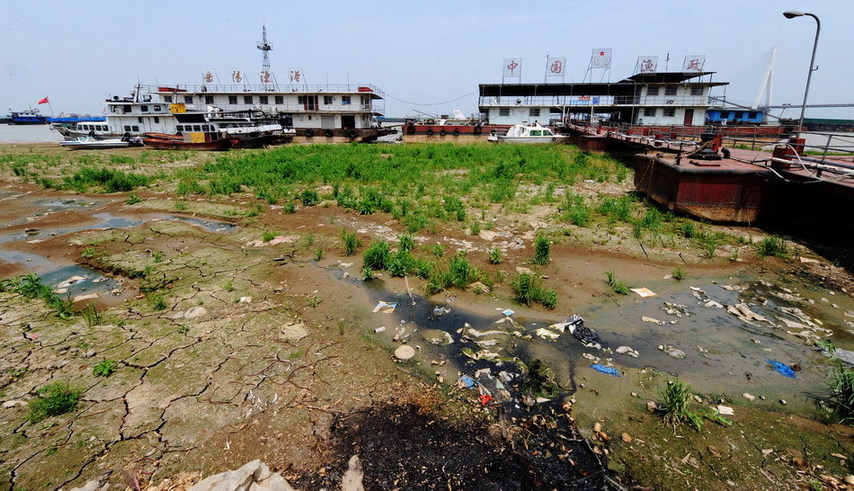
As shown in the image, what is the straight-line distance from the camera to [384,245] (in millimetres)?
7148

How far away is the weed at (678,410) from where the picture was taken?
3420mm

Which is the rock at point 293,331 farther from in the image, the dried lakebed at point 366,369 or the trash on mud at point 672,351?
the trash on mud at point 672,351

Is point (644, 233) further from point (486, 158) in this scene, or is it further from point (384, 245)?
point (486, 158)

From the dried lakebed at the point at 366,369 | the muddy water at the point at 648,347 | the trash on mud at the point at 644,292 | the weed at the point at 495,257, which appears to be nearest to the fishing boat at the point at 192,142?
the dried lakebed at the point at 366,369

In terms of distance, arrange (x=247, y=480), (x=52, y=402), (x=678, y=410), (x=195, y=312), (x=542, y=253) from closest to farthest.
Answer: (x=247, y=480) < (x=52, y=402) < (x=678, y=410) < (x=195, y=312) < (x=542, y=253)

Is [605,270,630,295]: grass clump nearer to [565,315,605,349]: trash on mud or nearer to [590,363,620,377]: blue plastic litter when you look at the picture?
[565,315,605,349]: trash on mud

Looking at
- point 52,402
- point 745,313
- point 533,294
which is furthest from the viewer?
point 533,294

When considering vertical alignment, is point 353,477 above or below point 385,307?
below

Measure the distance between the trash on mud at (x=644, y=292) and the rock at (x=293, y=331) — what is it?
5033mm

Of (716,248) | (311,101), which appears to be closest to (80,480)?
(716,248)

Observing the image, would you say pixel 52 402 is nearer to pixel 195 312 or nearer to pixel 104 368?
pixel 104 368

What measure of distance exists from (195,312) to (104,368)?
1318 mm

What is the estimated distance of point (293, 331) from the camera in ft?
15.8

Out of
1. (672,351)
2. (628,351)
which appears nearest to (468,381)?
(628,351)
